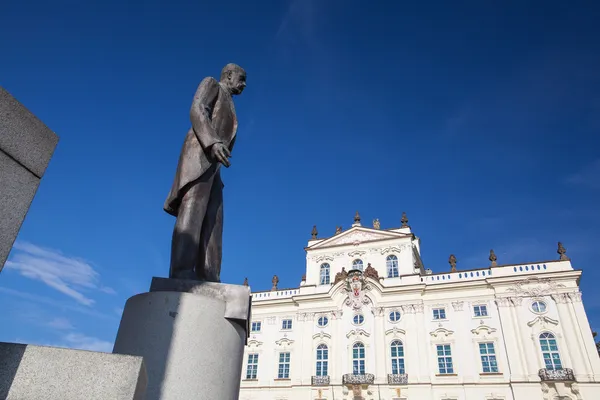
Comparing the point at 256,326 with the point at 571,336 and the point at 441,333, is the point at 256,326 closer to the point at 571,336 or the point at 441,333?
the point at 441,333

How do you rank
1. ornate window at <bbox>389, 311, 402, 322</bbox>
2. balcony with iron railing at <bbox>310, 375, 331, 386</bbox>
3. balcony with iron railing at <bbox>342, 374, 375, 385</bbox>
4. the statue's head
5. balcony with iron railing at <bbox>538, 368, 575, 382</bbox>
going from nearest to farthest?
the statue's head < balcony with iron railing at <bbox>538, 368, 575, 382</bbox> < balcony with iron railing at <bbox>342, 374, 375, 385</bbox> < balcony with iron railing at <bbox>310, 375, 331, 386</bbox> < ornate window at <bbox>389, 311, 402, 322</bbox>

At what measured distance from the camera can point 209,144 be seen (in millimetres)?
3645

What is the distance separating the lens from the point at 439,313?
2769cm

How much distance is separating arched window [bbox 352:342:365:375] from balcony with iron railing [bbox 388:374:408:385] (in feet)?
6.11

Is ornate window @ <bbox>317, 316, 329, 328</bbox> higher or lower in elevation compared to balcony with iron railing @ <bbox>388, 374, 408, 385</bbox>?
higher

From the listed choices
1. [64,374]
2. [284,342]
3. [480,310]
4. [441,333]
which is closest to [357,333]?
[441,333]

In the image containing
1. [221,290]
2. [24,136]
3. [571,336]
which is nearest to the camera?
[24,136]

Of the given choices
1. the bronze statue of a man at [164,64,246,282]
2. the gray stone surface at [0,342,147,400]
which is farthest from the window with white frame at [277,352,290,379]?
the gray stone surface at [0,342,147,400]

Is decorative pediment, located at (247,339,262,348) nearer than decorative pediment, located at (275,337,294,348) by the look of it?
No

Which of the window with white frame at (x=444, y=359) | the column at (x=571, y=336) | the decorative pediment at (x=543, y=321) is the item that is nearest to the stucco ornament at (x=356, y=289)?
the window with white frame at (x=444, y=359)

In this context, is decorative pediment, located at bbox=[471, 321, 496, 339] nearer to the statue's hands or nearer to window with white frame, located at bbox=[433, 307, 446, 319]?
window with white frame, located at bbox=[433, 307, 446, 319]

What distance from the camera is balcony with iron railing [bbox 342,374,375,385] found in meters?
26.3

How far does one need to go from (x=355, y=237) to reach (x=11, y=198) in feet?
103

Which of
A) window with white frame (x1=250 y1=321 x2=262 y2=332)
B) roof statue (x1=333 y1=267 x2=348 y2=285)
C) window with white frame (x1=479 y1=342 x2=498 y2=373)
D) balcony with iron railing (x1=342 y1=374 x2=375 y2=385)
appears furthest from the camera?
window with white frame (x1=250 y1=321 x2=262 y2=332)
